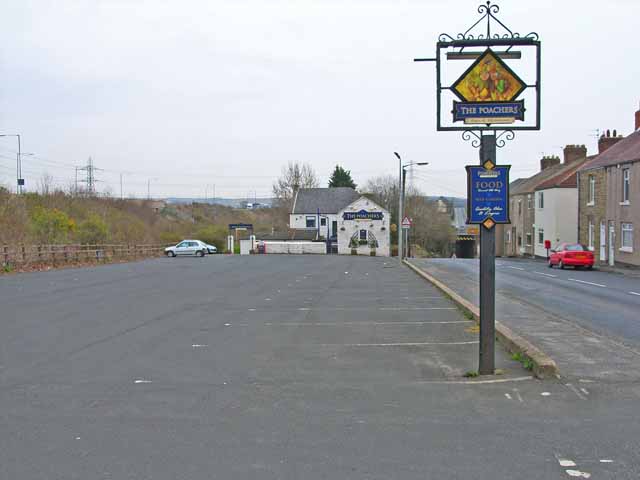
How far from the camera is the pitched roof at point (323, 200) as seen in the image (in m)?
94.1

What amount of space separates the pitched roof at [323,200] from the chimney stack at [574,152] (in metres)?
39.7

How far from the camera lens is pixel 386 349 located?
34.1 feet

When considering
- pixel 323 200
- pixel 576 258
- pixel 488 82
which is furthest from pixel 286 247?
pixel 488 82

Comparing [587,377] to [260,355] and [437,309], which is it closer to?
[260,355]

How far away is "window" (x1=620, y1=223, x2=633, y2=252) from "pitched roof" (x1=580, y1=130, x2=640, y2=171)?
3635 millimetres

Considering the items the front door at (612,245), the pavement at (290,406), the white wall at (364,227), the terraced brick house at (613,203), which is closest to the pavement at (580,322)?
the pavement at (290,406)

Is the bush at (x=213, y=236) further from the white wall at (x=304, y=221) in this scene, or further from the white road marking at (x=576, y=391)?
the white road marking at (x=576, y=391)

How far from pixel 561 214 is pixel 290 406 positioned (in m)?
48.7

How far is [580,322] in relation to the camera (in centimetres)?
1366

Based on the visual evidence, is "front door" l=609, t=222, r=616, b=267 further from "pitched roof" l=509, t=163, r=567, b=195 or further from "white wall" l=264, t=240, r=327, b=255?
"white wall" l=264, t=240, r=327, b=255

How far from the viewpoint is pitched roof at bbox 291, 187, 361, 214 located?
9406cm

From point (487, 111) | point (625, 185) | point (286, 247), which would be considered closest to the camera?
point (487, 111)

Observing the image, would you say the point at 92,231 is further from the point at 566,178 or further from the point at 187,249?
the point at 566,178

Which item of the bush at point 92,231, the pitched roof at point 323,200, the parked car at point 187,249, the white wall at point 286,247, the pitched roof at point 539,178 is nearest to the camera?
the bush at point 92,231
